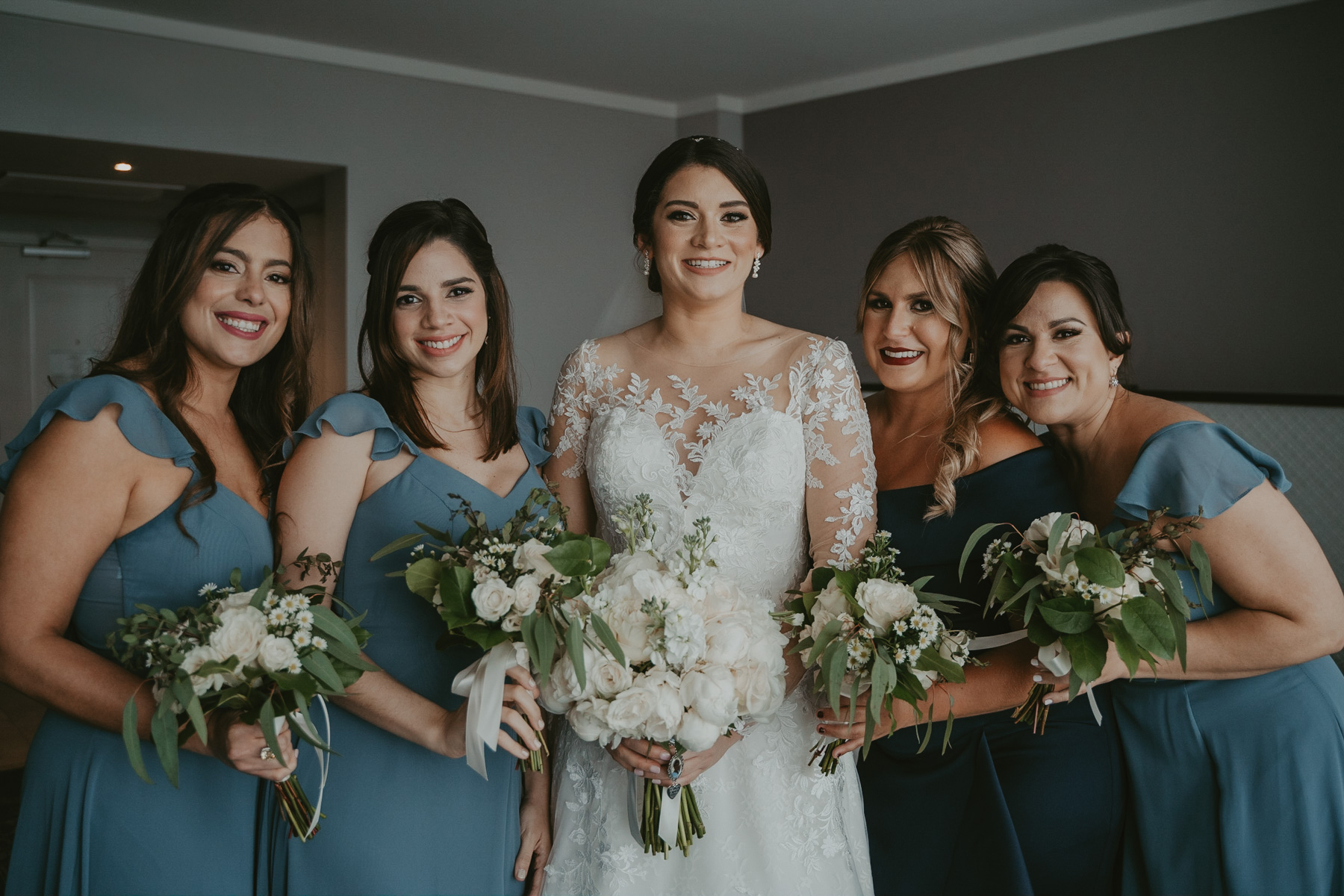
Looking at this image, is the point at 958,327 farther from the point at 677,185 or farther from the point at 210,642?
the point at 210,642

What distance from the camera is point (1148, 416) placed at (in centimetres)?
238

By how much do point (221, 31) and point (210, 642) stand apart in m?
5.93

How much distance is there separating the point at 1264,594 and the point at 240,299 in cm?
235

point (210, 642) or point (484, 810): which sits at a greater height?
point (210, 642)

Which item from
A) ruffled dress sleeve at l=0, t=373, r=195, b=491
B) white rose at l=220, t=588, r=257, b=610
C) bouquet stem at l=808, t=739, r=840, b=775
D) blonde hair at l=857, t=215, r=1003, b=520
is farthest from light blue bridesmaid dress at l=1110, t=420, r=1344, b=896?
ruffled dress sleeve at l=0, t=373, r=195, b=491

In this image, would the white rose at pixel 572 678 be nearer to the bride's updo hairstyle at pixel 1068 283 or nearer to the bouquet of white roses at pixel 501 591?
the bouquet of white roses at pixel 501 591

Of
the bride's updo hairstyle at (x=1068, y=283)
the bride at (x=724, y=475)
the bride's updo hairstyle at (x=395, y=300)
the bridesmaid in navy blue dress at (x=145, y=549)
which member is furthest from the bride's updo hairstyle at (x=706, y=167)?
the bridesmaid in navy blue dress at (x=145, y=549)

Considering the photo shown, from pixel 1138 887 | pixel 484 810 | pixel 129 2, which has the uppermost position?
pixel 129 2

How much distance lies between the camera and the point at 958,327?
2732 mm

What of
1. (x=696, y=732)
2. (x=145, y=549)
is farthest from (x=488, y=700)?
(x=145, y=549)

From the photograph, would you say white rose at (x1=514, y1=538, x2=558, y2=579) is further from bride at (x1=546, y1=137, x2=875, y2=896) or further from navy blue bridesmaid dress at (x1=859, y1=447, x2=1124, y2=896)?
navy blue bridesmaid dress at (x1=859, y1=447, x2=1124, y2=896)

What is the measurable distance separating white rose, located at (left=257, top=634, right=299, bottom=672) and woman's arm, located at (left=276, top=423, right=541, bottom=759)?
36cm

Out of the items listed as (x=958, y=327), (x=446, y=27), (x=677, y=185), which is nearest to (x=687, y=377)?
(x=677, y=185)

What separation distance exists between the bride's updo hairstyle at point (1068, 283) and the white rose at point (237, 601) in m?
1.91
